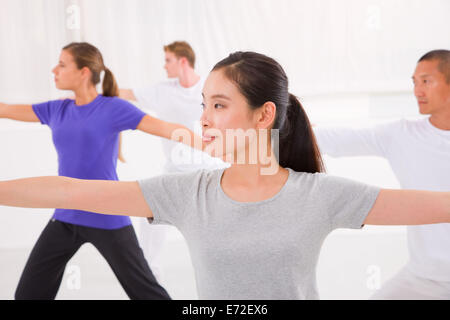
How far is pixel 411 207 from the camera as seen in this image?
1105 millimetres

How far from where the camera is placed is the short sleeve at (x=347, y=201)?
44.6 inches

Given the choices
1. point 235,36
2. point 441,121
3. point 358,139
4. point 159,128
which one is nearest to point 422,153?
point 441,121

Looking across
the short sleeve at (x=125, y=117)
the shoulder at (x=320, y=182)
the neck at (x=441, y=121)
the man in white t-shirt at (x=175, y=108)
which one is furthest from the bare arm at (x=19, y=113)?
the neck at (x=441, y=121)

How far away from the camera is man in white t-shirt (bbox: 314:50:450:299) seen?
1952 millimetres

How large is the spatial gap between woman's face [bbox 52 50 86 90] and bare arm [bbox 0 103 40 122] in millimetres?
176

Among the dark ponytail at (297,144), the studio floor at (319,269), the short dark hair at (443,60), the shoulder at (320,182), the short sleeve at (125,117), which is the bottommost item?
the studio floor at (319,269)

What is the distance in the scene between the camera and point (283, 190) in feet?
3.88

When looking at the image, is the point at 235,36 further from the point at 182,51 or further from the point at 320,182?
the point at 320,182

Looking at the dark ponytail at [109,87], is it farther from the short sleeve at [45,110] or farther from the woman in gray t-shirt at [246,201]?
the woman in gray t-shirt at [246,201]

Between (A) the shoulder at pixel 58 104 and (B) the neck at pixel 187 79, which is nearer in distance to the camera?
(A) the shoulder at pixel 58 104

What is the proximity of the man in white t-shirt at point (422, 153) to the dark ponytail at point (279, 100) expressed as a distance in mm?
874

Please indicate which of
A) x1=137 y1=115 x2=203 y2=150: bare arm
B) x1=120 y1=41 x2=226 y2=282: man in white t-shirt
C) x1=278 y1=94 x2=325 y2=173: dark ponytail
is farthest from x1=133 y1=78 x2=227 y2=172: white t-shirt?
x1=278 y1=94 x2=325 y2=173: dark ponytail

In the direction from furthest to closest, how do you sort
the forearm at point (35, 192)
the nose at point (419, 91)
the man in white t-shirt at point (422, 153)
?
the nose at point (419, 91), the man in white t-shirt at point (422, 153), the forearm at point (35, 192)

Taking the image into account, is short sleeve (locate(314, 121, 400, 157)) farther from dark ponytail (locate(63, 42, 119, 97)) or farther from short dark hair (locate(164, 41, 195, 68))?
short dark hair (locate(164, 41, 195, 68))
